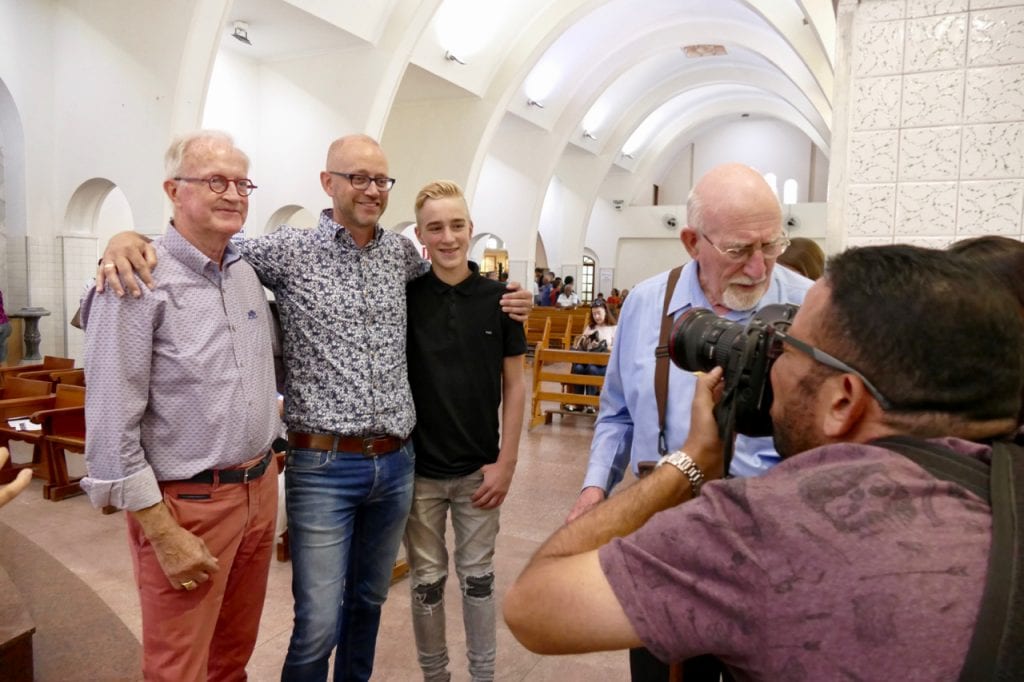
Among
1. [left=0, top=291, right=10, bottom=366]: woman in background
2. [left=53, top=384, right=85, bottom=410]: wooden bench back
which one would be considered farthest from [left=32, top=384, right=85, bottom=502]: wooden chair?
[left=0, top=291, right=10, bottom=366]: woman in background

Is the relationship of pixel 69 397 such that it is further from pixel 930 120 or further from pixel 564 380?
pixel 930 120

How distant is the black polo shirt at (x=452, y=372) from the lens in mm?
2143

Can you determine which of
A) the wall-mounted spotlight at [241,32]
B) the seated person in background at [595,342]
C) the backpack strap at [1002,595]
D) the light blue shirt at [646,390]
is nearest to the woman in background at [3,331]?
the wall-mounted spotlight at [241,32]

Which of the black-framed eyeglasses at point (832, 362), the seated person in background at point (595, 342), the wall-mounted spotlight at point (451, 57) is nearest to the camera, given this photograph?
the black-framed eyeglasses at point (832, 362)

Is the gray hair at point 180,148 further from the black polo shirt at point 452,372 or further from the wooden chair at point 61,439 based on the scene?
the wooden chair at point 61,439

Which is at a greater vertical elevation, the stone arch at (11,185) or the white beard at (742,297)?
the stone arch at (11,185)

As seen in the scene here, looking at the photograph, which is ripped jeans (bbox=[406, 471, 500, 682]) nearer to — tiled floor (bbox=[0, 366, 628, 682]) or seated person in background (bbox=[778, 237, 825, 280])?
tiled floor (bbox=[0, 366, 628, 682])

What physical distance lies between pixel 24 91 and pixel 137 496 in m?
8.70

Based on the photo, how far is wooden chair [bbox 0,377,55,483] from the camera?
467cm

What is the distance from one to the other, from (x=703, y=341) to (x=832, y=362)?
299 mm

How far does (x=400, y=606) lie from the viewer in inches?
120

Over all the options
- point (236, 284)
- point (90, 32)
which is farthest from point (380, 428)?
point (90, 32)

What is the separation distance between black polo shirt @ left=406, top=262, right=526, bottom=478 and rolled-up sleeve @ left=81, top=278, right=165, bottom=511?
790mm

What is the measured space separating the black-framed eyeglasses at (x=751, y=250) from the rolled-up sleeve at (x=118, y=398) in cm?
133
